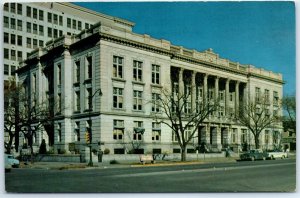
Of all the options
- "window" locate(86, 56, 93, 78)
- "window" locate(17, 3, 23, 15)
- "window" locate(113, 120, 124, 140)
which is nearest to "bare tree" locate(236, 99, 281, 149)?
"window" locate(113, 120, 124, 140)

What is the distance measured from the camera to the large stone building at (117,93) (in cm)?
3102

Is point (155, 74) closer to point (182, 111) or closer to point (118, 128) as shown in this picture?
point (182, 111)

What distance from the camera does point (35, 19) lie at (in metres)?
23.4

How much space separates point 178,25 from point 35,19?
7956mm

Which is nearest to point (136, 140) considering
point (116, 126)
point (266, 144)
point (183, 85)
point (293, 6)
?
point (116, 126)

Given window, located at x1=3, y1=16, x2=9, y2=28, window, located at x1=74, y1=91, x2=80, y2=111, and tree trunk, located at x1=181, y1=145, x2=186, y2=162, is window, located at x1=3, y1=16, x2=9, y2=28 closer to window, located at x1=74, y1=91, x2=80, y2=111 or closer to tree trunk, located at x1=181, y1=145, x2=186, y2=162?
window, located at x1=74, y1=91, x2=80, y2=111

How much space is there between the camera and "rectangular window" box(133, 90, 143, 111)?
109ft

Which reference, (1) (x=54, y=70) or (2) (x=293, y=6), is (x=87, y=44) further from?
(2) (x=293, y=6)

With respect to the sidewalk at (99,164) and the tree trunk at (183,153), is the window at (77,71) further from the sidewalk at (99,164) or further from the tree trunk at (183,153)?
the tree trunk at (183,153)

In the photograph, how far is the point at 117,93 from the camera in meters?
32.8

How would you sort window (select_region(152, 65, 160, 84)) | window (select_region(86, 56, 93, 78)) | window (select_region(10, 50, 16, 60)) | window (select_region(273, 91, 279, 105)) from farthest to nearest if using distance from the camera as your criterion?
window (select_region(152, 65, 160, 84)) < window (select_region(86, 56, 93, 78)) < window (select_region(273, 91, 279, 105)) < window (select_region(10, 50, 16, 60))

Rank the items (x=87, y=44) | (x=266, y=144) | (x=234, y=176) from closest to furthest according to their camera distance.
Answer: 1. (x=234, y=176)
2. (x=266, y=144)
3. (x=87, y=44)

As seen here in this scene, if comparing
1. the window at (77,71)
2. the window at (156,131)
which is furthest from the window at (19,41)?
the window at (156,131)

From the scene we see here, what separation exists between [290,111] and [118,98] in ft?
50.4
